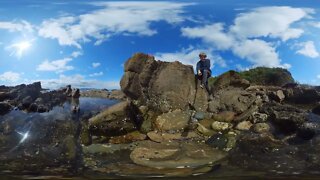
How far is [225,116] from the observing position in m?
20.6

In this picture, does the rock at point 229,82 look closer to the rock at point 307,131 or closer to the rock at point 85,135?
the rock at point 307,131

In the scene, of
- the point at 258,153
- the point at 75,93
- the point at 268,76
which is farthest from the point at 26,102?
the point at 268,76

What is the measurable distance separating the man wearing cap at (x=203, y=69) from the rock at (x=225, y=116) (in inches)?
97.9

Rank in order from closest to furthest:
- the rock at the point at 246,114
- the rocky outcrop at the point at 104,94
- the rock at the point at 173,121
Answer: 1. the rock at the point at 173,121
2. the rock at the point at 246,114
3. the rocky outcrop at the point at 104,94

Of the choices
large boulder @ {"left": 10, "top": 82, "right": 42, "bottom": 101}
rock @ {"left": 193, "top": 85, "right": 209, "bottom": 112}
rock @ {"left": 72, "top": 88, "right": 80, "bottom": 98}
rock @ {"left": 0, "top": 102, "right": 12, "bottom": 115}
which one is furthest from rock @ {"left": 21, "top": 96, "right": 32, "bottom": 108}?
rock @ {"left": 193, "top": 85, "right": 209, "bottom": 112}

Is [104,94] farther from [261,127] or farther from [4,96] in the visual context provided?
[261,127]

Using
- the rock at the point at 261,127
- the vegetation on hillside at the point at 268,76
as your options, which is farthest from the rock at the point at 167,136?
the vegetation on hillside at the point at 268,76

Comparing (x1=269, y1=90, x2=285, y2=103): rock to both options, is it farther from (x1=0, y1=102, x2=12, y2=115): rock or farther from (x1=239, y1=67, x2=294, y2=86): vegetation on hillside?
(x1=0, y1=102, x2=12, y2=115): rock

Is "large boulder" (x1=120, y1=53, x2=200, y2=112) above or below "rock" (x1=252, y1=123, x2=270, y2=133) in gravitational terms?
above

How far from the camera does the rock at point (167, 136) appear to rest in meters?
18.3

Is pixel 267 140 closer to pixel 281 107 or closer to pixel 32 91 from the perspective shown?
pixel 281 107

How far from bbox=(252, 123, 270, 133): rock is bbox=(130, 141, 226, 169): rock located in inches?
122

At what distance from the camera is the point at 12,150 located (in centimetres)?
1775

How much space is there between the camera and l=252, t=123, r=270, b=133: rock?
19.2 m
